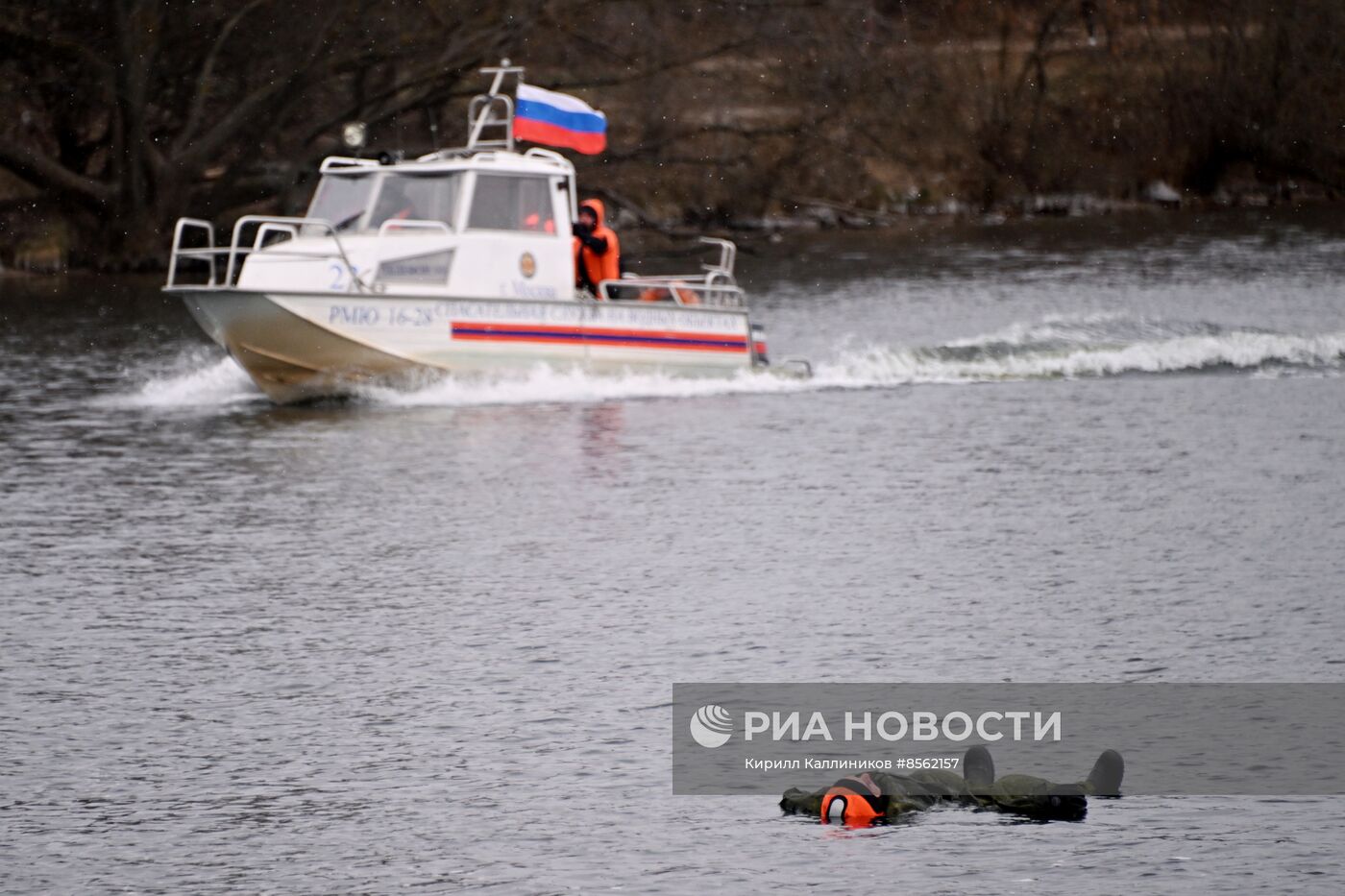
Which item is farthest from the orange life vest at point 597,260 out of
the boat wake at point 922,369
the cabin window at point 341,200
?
the cabin window at point 341,200

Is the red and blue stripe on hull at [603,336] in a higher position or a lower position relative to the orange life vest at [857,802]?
higher

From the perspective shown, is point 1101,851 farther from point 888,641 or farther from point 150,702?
point 150,702

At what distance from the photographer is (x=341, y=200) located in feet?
78.3

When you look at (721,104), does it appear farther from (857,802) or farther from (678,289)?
(857,802)

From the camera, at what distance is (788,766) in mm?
10570

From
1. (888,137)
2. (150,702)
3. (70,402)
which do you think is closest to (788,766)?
(150,702)

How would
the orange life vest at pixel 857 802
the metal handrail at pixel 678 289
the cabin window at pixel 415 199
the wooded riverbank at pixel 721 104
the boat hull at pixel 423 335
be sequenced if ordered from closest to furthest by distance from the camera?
the orange life vest at pixel 857 802 < the boat hull at pixel 423 335 < the cabin window at pixel 415 199 < the metal handrail at pixel 678 289 < the wooded riverbank at pixel 721 104

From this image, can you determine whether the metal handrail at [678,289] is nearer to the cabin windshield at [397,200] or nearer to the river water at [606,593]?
the river water at [606,593]

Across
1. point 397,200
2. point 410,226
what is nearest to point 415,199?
point 397,200

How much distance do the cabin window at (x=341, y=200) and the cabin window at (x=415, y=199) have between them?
0.59 feet

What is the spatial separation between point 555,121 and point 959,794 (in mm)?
17366

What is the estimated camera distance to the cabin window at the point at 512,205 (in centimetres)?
2358

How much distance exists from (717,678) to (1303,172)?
48764 millimetres

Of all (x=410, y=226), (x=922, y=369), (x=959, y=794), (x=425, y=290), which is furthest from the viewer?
(x=922, y=369)
